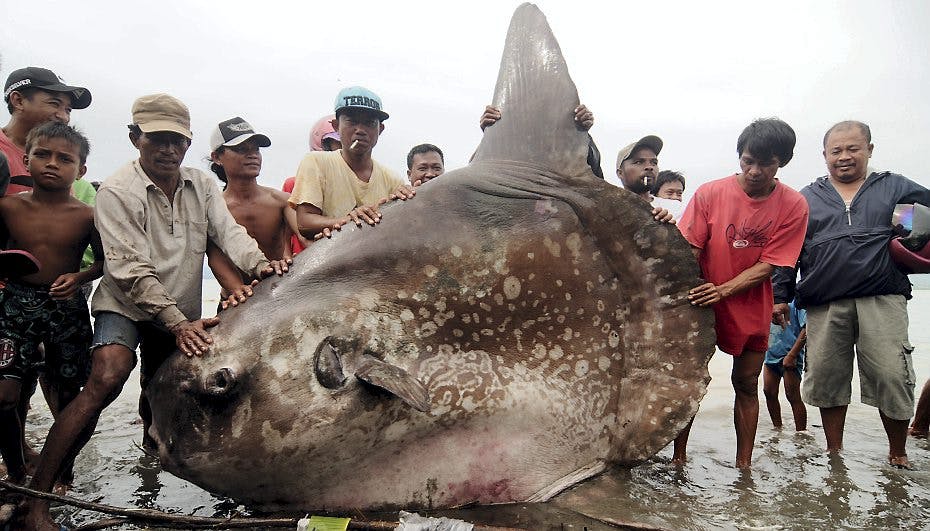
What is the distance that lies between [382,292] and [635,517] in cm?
181

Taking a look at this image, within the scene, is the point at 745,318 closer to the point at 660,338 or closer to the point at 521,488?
the point at 660,338

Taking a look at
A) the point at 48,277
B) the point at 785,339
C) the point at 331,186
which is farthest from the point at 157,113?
the point at 785,339

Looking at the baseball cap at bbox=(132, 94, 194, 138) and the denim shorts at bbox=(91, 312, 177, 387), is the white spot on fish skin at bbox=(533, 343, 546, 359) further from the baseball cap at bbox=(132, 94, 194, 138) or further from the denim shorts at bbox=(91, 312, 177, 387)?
the baseball cap at bbox=(132, 94, 194, 138)

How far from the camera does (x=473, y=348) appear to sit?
3387mm

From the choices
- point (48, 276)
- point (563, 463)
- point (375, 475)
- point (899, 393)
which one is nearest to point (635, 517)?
point (563, 463)

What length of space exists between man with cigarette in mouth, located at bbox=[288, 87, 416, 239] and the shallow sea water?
6.64 feet

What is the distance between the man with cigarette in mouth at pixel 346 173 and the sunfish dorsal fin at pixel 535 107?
1.17m

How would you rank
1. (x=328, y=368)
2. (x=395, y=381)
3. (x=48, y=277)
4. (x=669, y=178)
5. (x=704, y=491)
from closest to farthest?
(x=395, y=381)
(x=328, y=368)
(x=48, y=277)
(x=704, y=491)
(x=669, y=178)

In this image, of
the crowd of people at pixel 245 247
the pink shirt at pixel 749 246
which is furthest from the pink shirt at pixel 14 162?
the pink shirt at pixel 749 246

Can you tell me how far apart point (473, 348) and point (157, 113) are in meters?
2.35

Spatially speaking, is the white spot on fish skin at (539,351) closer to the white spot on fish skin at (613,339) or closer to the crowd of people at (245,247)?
the white spot on fish skin at (613,339)

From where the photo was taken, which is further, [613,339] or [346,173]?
[346,173]

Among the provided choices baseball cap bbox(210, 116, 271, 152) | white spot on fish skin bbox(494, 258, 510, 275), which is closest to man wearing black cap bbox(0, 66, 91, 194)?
baseball cap bbox(210, 116, 271, 152)

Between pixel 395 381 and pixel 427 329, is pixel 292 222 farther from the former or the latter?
pixel 395 381
